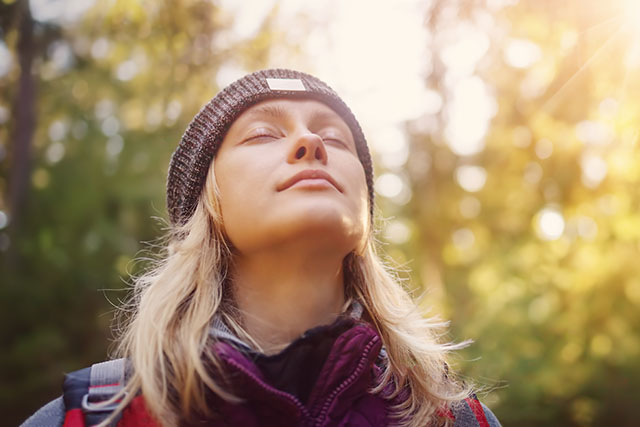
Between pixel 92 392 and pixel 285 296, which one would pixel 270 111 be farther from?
pixel 92 392

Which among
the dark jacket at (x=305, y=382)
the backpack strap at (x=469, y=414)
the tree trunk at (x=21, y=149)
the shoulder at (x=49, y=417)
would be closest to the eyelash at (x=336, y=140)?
the dark jacket at (x=305, y=382)

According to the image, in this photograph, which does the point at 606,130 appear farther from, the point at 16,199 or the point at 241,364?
the point at 16,199

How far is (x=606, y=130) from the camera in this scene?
4.20 metres

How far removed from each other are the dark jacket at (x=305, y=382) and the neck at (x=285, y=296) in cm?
13

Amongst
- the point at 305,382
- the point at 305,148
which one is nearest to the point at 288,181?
the point at 305,148

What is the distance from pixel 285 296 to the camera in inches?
71.9

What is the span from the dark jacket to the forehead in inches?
30.3

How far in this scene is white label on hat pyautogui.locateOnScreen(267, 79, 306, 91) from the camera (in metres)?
2.06

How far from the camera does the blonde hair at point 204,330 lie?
62.1 inches

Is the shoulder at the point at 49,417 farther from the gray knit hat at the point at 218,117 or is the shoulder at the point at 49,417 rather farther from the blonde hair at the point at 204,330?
the gray knit hat at the point at 218,117

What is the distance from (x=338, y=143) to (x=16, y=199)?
312 inches

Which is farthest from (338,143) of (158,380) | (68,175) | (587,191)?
(68,175)

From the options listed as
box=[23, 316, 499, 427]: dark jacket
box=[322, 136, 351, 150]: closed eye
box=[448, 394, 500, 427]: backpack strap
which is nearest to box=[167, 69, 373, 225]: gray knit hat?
box=[322, 136, 351, 150]: closed eye

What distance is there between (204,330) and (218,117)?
32.1 inches
